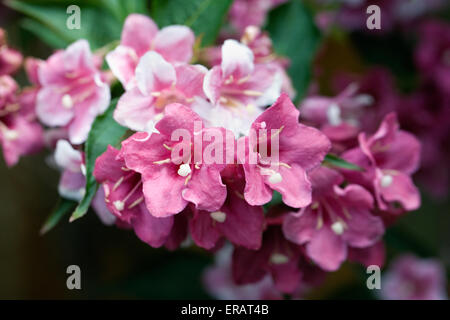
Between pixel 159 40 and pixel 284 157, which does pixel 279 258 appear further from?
pixel 159 40

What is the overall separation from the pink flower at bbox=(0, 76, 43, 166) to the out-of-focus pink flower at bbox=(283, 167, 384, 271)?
1.26 feet

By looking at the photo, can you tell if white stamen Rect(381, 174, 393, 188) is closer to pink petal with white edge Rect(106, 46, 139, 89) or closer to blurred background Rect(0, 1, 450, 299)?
pink petal with white edge Rect(106, 46, 139, 89)

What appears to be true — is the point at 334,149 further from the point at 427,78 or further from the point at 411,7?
the point at 411,7

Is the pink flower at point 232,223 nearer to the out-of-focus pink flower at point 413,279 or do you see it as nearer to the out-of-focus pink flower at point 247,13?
the out-of-focus pink flower at point 247,13

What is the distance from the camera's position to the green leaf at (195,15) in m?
0.83

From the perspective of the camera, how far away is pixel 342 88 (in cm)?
112

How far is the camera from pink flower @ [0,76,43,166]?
0.80m

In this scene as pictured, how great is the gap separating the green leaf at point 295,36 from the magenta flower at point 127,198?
38cm

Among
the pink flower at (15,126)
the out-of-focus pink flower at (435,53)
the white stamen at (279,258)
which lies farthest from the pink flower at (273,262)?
the out-of-focus pink flower at (435,53)

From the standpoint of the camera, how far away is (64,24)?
0.89 metres

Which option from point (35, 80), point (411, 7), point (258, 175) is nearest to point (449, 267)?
point (411, 7)

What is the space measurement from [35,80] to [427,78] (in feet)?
2.30

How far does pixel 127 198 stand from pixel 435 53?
69cm

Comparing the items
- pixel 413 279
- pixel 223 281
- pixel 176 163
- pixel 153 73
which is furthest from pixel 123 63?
pixel 413 279
